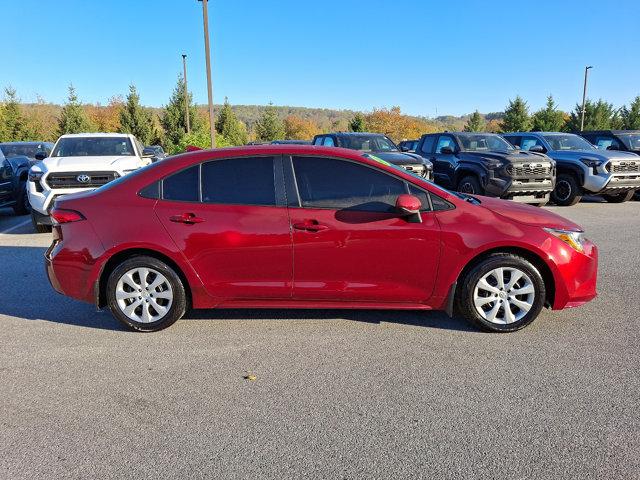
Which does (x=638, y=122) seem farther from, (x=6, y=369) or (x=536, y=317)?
(x=6, y=369)

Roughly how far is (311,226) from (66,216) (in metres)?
2.15

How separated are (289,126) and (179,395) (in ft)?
233

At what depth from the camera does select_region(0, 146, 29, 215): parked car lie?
1027 centimetres

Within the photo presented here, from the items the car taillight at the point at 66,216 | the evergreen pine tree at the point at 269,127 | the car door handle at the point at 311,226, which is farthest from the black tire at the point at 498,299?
the evergreen pine tree at the point at 269,127

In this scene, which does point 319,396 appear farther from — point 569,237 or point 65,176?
point 65,176

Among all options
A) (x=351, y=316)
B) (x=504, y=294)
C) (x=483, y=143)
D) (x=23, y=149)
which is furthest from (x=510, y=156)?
(x=23, y=149)

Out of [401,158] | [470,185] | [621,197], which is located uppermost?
[401,158]

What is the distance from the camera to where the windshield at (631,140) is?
14336mm

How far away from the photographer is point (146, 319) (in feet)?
14.3

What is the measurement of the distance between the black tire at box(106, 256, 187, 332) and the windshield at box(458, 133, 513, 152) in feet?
33.2

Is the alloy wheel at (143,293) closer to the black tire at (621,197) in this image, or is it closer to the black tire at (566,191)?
the black tire at (566,191)

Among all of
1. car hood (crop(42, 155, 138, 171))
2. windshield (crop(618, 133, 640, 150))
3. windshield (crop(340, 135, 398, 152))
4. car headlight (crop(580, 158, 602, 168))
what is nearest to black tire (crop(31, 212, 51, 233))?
car hood (crop(42, 155, 138, 171))

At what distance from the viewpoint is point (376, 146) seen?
13.1 meters

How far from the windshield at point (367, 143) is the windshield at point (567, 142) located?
175 inches
